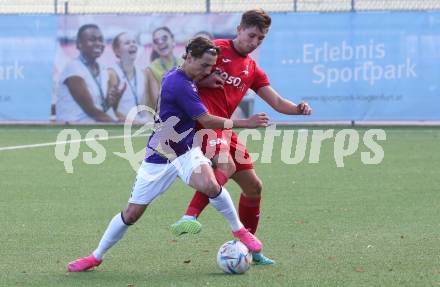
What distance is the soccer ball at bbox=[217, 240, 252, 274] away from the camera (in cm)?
702

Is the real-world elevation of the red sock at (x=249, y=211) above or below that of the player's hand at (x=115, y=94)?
above

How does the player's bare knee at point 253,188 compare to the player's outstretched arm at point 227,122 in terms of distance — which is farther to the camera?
the player's bare knee at point 253,188

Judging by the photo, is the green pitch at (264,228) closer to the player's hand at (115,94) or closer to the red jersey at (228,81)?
the red jersey at (228,81)

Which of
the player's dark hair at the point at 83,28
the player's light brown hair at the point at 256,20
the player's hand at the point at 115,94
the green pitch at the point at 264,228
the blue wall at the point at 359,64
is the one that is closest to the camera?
the green pitch at the point at 264,228

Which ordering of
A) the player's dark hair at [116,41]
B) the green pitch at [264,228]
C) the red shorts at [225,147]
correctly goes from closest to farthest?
1. the green pitch at [264,228]
2. the red shorts at [225,147]
3. the player's dark hair at [116,41]

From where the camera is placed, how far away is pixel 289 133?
2098cm

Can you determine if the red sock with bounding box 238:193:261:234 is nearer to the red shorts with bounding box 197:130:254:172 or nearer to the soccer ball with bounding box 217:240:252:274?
the red shorts with bounding box 197:130:254:172

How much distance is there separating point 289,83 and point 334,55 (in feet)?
3.78

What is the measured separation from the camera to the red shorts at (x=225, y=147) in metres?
7.64

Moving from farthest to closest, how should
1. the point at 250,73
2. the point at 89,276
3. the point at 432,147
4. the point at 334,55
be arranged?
1. the point at 334,55
2. the point at 432,147
3. the point at 250,73
4. the point at 89,276

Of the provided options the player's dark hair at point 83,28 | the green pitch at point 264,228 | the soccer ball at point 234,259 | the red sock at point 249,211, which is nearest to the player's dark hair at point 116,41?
the player's dark hair at point 83,28

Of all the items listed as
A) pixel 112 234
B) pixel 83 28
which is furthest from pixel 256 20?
pixel 83 28

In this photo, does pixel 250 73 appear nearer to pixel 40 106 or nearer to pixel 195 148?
pixel 195 148

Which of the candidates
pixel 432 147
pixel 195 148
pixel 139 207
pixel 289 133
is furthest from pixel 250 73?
pixel 289 133
